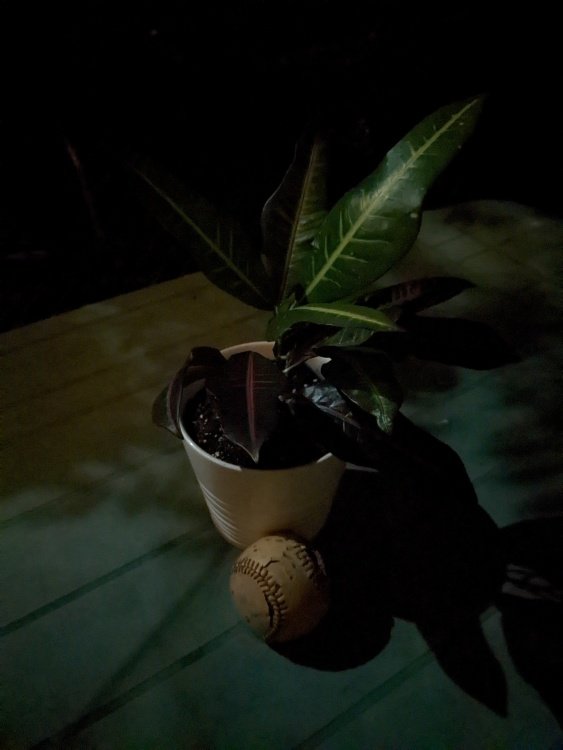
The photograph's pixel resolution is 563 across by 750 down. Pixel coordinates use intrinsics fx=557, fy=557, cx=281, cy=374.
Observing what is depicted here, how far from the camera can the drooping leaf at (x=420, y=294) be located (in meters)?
0.78

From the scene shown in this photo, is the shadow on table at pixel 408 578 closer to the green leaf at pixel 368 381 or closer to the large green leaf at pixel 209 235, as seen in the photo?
the green leaf at pixel 368 381

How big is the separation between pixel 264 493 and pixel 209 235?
0.38 metres

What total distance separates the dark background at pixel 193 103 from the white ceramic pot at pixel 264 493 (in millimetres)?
1118

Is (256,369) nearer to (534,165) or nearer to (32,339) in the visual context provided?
(32,339)

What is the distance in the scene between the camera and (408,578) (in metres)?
1.01

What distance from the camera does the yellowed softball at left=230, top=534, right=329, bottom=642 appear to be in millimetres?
827

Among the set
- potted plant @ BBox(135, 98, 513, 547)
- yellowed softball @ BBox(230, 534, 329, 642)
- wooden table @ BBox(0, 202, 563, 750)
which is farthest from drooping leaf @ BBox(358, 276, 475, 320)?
wooden table @ BBox(0, 202, 563, 750)

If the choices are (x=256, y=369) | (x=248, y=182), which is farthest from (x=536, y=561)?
(x=248, y=182)

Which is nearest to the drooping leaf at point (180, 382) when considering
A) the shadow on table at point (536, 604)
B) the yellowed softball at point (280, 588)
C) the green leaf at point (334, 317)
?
the green leaf at point (334, 317)

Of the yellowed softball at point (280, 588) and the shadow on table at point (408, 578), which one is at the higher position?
the yellowed softball at point (280, 588)

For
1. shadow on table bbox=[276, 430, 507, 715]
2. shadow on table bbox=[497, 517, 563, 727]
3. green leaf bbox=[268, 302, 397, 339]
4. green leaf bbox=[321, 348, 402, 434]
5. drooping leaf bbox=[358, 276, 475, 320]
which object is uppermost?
green leaf bbox=[268, 302, 397, 339]

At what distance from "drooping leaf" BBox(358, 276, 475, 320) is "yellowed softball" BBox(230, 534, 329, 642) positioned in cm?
40

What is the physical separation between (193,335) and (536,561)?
3.25 ft

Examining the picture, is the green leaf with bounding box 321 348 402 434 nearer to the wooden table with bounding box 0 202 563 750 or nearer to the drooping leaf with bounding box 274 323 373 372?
the drooping leaf with bounding box 274 323 373 372
